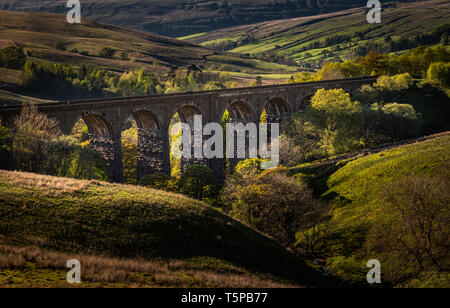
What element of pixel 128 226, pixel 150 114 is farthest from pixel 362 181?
pixel 128 226

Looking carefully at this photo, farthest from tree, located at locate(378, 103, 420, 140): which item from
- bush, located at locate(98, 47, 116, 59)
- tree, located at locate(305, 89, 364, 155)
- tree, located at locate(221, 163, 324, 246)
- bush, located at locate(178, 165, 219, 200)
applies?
bush, located at locate(98, 47, 116, 59)

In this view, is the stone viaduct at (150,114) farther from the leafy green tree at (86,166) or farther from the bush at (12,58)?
the bush at (12,58)

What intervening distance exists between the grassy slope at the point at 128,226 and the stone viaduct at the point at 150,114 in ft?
59.8

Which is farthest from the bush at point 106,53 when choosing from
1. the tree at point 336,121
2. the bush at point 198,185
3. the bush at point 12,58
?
the bush at point 198,185

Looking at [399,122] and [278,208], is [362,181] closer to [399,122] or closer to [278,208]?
[278,208]

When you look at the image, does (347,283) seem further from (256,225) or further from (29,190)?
(29,190)

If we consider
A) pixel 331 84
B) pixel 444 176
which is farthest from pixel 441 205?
pixel 331 84

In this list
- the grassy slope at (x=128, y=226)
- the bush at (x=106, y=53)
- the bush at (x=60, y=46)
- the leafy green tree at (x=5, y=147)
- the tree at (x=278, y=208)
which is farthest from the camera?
the bush at (x=106, y=53)

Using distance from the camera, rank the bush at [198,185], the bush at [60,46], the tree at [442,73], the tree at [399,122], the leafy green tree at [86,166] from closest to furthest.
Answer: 1. the leafy green tree at [86,166]
2. the bush at [198,185]
3. the tree at [399,122]
4. the tree at [442,73]
5. the bush at [60,46]

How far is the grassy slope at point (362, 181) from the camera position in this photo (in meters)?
40.1

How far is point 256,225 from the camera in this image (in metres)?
40.0
